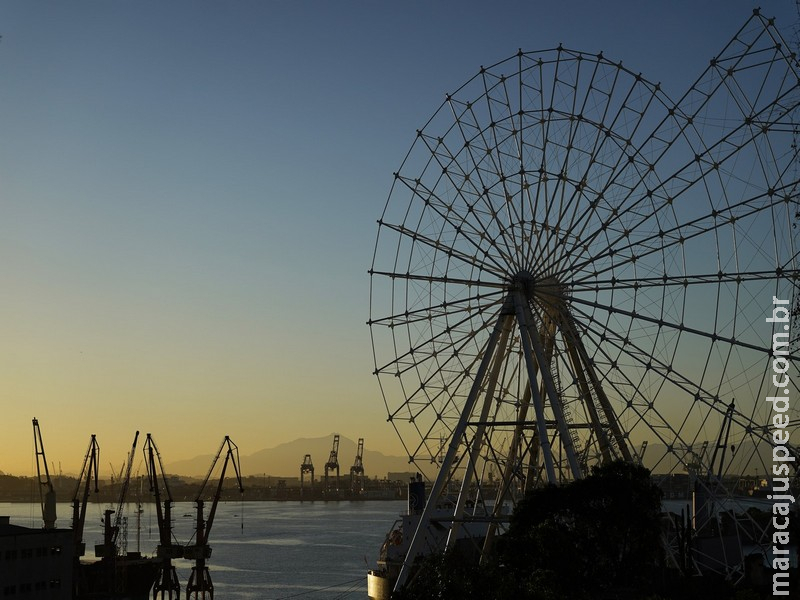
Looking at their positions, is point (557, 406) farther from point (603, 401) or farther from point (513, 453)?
point (513, 453)

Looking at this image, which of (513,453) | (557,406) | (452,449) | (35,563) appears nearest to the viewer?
(557,406)

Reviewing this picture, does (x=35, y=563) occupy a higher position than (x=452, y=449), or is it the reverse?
(x=452, y=449)

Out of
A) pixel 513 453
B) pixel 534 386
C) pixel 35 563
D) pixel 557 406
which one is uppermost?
pixel 534 386

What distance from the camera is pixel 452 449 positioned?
5400cm

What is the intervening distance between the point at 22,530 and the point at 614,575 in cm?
5218

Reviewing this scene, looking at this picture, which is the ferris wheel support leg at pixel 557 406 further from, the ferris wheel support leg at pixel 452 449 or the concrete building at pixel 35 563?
the concrete building at pixel 35 563

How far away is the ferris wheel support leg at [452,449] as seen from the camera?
53.7 meters

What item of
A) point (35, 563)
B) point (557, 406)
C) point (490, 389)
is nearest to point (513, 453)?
point (490, 389)

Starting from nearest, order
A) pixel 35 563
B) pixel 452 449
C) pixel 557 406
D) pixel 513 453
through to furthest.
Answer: pixel 557 406
pixel 452 449
pixel 513 453
pixel 35 563

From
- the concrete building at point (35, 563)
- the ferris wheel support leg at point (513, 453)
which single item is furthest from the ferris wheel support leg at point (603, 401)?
the concrete building at point (35, 563)

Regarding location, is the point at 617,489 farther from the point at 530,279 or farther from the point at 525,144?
the point at 525,144

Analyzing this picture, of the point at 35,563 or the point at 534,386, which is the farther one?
the point at 35,563

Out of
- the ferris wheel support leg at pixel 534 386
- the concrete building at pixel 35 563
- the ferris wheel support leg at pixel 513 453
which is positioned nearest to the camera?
the ferris wheel support leg at pixel 534 386

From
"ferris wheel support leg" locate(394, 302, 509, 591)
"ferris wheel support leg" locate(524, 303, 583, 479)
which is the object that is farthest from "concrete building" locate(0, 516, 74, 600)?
"ferris wheel support leg" locate(524, 303, 583, 479)
